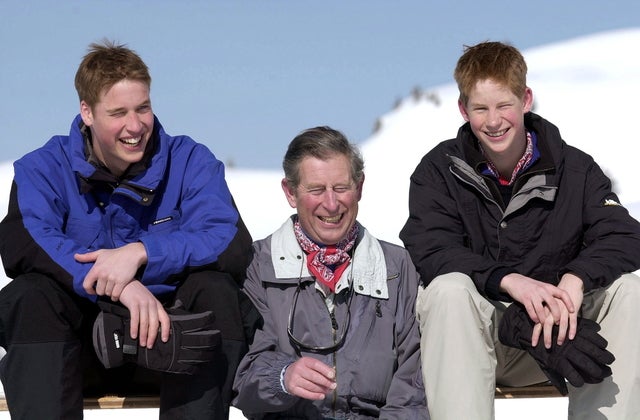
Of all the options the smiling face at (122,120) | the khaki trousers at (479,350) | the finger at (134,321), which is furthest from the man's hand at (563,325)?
the smiling face at (122,120)

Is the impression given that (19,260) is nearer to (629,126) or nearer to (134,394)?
(134,394)

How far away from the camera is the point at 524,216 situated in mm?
4547

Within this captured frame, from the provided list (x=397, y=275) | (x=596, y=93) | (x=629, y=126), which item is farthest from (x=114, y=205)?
(x=596, y=93)

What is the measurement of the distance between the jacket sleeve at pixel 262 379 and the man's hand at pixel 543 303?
866 mm

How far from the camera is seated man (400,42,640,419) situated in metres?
4.11

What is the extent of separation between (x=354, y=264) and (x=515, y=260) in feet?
2.10

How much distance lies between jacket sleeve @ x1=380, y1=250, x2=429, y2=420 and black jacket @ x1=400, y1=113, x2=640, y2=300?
98mm

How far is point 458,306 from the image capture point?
4117mm

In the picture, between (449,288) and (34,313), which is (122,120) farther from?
(449,288)

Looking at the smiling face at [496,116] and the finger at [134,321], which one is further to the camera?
the smiling face at [496,116]

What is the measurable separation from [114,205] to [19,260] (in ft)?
1.38

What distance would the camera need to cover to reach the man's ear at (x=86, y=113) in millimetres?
4418

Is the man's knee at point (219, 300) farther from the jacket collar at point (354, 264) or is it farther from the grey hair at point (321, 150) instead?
the grey hair at point (321, 150)

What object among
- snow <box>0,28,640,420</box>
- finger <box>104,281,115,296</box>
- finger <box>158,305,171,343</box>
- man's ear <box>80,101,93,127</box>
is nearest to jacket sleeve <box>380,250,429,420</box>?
finger <box>158,305,171,343</box>
